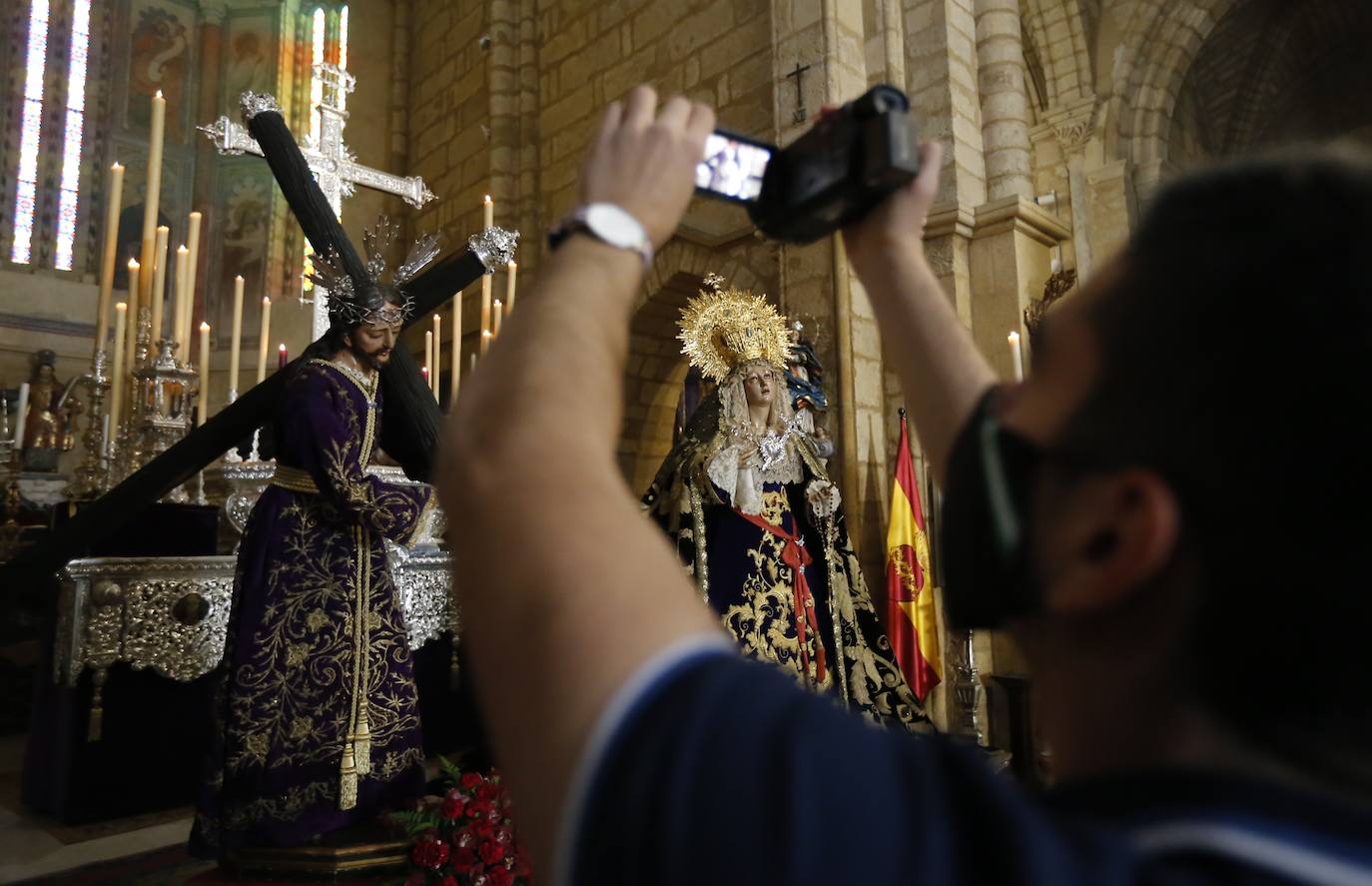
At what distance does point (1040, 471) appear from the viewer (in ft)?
1.59

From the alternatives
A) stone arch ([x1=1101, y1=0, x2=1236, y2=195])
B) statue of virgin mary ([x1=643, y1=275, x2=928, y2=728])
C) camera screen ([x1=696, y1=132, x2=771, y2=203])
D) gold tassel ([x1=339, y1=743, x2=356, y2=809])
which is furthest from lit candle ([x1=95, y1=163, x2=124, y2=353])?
stone arch ([x1=1101, y1=0, x2=1236, y2=195])

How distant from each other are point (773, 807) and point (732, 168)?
1.87ft

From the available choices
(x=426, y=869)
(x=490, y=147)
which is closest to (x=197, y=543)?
(x=426, y=869)

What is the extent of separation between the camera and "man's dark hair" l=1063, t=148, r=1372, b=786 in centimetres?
39

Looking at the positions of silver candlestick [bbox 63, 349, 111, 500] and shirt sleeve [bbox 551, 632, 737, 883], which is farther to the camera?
silver candlestick [bbox 63, 349, 111, 500]

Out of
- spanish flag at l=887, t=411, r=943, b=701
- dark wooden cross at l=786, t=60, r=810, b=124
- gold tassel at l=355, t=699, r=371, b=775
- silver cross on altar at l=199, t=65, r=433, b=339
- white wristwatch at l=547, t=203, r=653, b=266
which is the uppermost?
dark wooden cross at l=786, t=60, r=810, b=124

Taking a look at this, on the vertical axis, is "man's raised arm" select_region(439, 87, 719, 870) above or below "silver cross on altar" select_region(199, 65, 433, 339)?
below

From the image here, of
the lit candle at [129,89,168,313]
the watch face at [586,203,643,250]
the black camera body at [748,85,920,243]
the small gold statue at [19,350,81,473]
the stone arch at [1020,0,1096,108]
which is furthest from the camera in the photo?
the stone arch at [1020,0,1096,108]

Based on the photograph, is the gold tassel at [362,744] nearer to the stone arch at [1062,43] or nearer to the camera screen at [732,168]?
the camera screen at [732,168]

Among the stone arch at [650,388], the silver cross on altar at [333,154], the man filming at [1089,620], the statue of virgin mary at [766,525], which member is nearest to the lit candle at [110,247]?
the silver cross on altar at [333,154]

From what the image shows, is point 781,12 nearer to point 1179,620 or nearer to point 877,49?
point 877,49

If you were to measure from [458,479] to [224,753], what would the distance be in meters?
2.50

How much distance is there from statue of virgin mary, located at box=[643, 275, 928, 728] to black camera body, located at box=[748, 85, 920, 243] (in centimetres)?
301

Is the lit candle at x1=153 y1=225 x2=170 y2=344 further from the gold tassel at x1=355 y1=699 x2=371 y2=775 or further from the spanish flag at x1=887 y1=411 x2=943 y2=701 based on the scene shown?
the spanish flag at x1=887 y1=411 x2=943 y2=701
